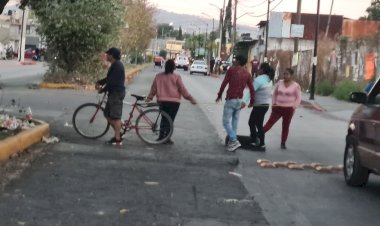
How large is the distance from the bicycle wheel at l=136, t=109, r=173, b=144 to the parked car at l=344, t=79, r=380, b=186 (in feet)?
11.8

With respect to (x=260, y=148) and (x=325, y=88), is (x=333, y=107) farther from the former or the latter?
(x=260, y=148)

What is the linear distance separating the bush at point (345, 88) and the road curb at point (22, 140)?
65.0 feet

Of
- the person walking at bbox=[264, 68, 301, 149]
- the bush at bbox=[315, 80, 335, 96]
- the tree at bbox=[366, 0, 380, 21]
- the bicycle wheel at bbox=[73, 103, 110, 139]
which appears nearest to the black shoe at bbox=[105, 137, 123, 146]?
the bicycle wheel at bbox=[73, 103, 110, 139]

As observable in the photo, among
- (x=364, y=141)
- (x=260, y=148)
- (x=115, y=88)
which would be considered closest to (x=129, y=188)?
(x=364, y=141)

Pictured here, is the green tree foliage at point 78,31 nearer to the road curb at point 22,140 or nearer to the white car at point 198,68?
the road curb at point 22,140

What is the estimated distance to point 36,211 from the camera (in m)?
6.64

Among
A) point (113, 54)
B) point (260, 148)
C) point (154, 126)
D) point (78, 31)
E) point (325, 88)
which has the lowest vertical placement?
point (260, 148)

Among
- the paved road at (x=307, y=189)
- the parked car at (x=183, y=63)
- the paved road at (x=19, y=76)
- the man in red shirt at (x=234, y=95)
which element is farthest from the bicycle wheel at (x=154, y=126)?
the parked car at (x=183, y=63)

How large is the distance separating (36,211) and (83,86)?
20391 mm

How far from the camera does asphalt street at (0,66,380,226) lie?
677 centimetres

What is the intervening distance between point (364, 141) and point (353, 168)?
0.61 m

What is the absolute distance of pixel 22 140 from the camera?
9.93 m

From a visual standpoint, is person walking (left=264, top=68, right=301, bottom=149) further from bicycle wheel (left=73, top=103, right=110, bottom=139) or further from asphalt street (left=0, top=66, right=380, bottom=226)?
bicycle wheel (left=73, top=103, right=110, bottom=139)

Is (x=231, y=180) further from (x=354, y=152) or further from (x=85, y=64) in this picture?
(x=85, y=64)
